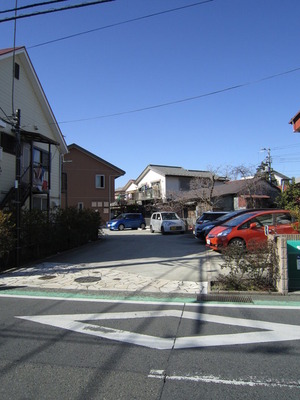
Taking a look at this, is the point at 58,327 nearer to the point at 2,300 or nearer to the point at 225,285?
the point at 2,300

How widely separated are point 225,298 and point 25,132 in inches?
462

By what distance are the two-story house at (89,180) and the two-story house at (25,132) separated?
60.2 feet

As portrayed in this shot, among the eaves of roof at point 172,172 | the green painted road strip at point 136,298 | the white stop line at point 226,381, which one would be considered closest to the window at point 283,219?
the green painted road strip at point 136,298

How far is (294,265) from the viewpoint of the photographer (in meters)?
6.98

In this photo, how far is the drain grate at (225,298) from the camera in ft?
21.0

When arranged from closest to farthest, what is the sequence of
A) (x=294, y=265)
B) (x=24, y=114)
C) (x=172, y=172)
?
(x=294, y=265) → (x=24, y=114) → (x=172, y=172)

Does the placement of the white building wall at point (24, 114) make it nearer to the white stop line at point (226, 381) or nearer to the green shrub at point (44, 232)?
the green shrub at point (44, 232)

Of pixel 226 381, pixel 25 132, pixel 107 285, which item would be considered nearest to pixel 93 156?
pixel 25 132

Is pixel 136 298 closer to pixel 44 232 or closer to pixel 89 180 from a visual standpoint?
pixel 44 232

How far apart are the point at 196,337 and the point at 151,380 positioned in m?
1.33

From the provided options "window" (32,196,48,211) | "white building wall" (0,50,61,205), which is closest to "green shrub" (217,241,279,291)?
"white building wall" (0,50,61,205)

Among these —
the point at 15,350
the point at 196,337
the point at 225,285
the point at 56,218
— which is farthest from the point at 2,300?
the point at 56,218

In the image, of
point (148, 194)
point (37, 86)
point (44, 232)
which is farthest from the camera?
point (148, 194)

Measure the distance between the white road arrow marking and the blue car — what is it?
25.4 m
